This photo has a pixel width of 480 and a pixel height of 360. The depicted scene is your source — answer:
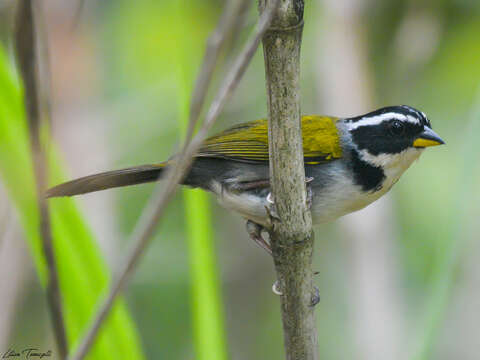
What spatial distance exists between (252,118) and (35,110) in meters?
3.47

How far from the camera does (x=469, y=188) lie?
1.96 m

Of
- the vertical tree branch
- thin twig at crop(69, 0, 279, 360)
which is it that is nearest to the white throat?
the vertical tree branch

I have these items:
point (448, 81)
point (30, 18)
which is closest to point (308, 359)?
point (30, 18)

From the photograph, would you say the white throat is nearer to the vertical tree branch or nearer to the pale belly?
the pale belly

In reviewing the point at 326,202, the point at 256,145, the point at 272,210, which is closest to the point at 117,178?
the point at 256,145

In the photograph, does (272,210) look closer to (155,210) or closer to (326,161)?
(155,210)

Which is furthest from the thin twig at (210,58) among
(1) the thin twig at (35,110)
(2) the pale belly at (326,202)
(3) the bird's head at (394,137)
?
(3) the bird's head at (394,137)

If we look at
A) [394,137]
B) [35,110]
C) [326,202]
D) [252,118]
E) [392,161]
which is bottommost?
[326,202]

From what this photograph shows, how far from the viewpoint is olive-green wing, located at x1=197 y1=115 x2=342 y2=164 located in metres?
2.89

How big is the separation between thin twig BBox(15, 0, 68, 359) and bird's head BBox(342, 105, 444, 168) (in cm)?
219

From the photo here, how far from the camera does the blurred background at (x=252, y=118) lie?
3.74m

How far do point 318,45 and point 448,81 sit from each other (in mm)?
857

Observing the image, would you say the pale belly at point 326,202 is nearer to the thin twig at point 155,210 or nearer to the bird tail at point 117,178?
the bird tail at point 117,178

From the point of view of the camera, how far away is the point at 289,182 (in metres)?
1.67
